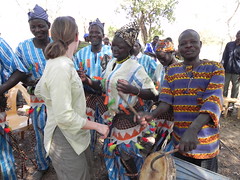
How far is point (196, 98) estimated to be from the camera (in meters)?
1.75

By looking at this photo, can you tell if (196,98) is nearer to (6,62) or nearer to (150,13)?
(6,62)

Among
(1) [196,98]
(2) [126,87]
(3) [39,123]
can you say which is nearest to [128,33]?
(2) [126,87]

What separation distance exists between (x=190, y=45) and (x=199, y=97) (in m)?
0.47

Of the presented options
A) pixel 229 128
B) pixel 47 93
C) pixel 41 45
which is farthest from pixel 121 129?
pixel 229 128

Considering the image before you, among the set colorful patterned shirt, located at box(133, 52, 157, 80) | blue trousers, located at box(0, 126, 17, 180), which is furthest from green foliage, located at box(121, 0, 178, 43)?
blue trousers, located at box(0, 126, 17, 180)

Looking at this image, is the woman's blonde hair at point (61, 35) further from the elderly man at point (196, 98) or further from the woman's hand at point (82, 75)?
the elderly man at point (196, 98)

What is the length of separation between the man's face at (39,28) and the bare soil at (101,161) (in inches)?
66.0

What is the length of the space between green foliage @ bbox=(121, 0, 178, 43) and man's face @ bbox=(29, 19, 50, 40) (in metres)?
11.4

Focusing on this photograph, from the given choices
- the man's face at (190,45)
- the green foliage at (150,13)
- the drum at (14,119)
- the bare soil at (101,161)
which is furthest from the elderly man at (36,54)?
the green foliage at (150,13)

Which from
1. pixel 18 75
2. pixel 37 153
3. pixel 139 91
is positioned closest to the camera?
pixel 139 91

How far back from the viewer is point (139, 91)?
2.04 m

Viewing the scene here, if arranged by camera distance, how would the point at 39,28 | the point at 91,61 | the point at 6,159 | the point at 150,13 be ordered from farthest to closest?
the point at 150,13 < the point at 91,61 < the point at 39,28 < the point at 6,159

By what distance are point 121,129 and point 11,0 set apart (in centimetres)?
4363

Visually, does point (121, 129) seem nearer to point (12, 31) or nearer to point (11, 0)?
point (12, 31)
